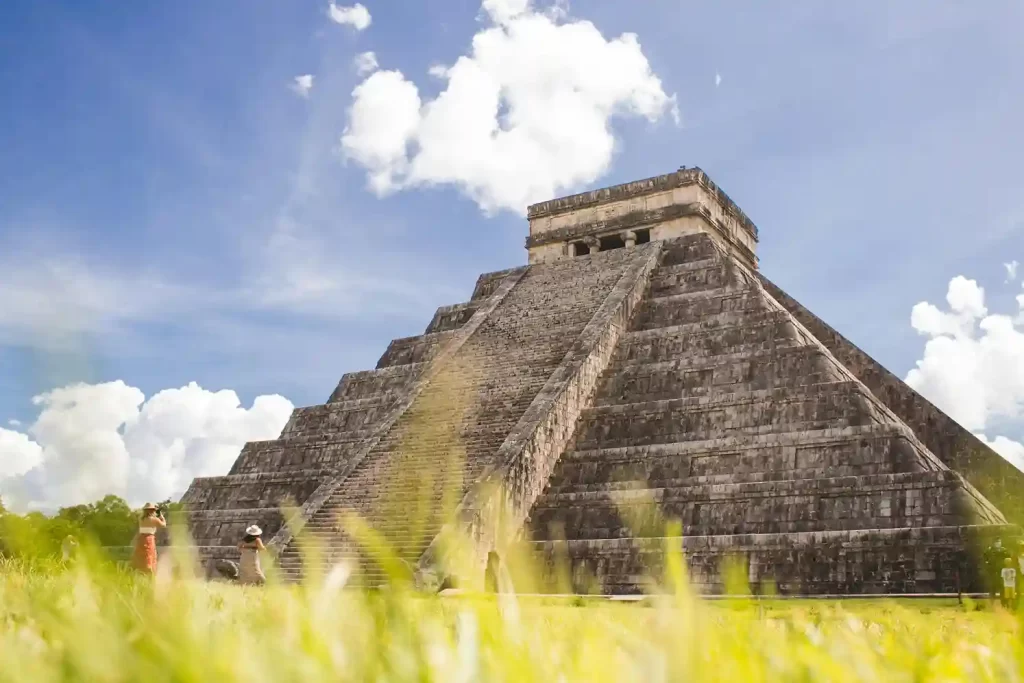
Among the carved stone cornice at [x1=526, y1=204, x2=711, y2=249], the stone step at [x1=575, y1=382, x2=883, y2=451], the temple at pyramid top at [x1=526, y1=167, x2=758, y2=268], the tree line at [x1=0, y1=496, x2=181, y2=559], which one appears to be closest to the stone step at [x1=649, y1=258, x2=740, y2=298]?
the temple at pyramid top at [x1=526, y1=167, x2=758, y2=268]

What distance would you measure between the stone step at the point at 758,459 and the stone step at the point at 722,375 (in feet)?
5.07

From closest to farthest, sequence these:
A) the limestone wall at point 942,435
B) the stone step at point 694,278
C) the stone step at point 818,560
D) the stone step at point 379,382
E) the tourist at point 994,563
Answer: the tourist at point 994,563 < the stone step at point 818,560 < the limestone wall at point 942,435 < the stone step at point 694,278 < the stone step at point 379,382

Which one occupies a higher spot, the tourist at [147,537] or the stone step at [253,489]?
the stone step at [253,489]

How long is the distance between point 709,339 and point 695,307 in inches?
72.1

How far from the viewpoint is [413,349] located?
22.0 meters

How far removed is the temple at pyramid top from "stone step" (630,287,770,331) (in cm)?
413

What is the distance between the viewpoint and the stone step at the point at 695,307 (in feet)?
56.4

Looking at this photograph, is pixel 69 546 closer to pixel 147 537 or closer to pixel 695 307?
pixel 147 537

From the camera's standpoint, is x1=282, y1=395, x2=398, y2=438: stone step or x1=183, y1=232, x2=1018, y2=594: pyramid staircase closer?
x1=183, y1=232, x2=1018, y2=594: pyramid staircase

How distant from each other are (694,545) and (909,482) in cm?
291

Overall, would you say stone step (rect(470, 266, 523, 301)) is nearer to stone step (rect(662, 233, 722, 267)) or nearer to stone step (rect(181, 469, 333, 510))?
stone step (rect(662, 233, 722, 267))

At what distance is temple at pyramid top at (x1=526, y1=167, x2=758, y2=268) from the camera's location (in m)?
23.5

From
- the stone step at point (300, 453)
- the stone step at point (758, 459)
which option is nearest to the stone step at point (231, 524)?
the stone step at point (300, 453)

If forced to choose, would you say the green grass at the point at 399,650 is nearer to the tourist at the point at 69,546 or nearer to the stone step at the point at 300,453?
the tourist at the point at 69,546
